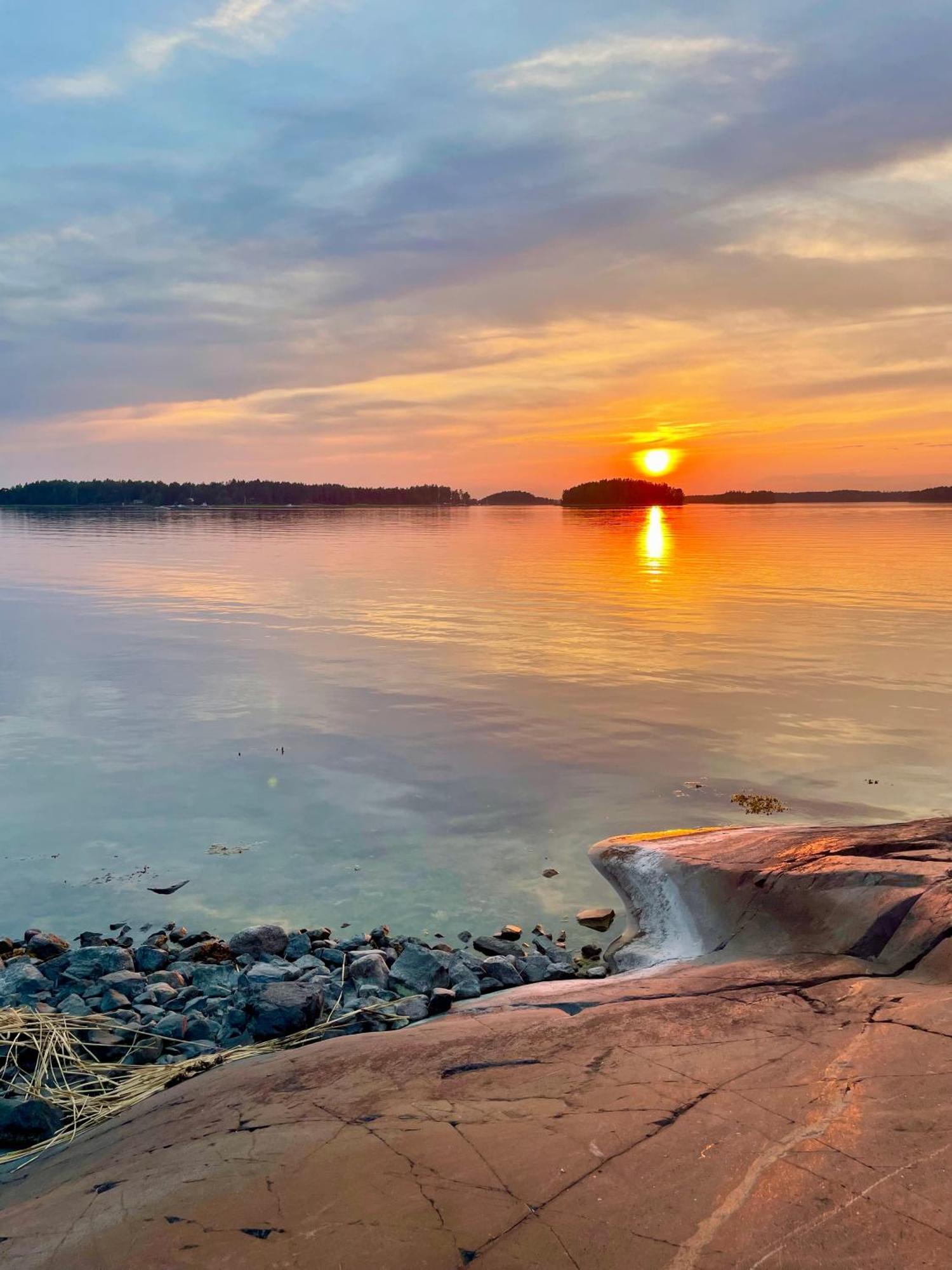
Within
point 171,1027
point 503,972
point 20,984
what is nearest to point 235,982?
point 171,1027

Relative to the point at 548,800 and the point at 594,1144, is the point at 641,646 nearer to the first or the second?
the point at 548,800

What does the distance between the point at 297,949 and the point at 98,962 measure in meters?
1.71

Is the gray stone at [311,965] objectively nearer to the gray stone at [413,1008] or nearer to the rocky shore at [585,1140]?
the gray stone at [413,1008]

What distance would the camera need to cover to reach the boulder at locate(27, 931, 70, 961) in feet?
26.7

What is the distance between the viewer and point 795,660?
22406mm

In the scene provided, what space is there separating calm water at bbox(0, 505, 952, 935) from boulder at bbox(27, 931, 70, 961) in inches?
30.5

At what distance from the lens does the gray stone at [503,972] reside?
7.64 metres

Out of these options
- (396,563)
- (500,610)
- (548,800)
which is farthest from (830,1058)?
(396,563)

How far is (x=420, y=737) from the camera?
15.7 m

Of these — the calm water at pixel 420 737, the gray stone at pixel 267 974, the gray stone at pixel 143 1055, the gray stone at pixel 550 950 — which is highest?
the calm water at pixel 420 737

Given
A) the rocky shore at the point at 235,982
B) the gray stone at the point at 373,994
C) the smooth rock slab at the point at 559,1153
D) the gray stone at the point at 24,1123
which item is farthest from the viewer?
the gray stone at the point at 373,994

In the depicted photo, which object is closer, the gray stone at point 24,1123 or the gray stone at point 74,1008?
the gray stone at point 24,1123

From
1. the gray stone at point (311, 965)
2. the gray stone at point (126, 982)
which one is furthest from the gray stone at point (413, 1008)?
the gray stone at point (126, 982)

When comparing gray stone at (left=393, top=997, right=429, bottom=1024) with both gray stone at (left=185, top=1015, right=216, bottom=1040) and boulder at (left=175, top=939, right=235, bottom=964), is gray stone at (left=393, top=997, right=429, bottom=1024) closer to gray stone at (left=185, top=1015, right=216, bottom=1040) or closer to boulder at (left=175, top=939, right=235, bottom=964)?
gray stone at (left=185, top=1015, right=216, bottom=1040)
